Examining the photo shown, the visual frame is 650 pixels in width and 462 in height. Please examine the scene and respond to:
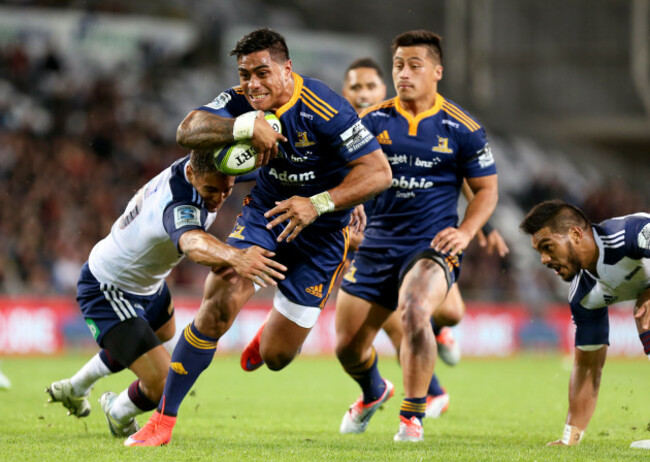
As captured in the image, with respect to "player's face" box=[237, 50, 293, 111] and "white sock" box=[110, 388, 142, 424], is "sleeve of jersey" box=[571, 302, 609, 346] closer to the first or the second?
"player's face" box=[237, 50, 293, 111]

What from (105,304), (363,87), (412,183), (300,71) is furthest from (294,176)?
(300,71)

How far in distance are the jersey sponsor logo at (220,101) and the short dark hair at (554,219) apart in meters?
2.07

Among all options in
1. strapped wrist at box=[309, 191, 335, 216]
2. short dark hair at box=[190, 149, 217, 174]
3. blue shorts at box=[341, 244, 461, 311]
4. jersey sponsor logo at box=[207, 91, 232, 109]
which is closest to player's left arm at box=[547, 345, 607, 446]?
blue shorts at box=[341, 244, 461, 311]

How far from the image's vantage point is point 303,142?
6.05m

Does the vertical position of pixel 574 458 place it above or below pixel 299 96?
below

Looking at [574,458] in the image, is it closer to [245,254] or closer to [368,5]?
[245,254]

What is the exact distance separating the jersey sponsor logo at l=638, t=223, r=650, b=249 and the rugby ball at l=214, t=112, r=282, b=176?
A: 2429 mm

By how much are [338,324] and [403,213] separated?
39.9 inches

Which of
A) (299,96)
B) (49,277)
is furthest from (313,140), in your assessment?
(49,277)

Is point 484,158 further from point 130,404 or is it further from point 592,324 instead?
point 130,404

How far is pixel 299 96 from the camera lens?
19.8ft

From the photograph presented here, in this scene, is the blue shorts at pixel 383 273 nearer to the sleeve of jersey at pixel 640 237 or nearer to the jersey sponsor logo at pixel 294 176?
the jersey sponsor logo at pixel 294 176

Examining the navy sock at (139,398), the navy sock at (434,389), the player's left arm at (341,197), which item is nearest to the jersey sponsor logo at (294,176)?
the player's left arm at (341,197)

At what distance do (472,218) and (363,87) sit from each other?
9.42ft
